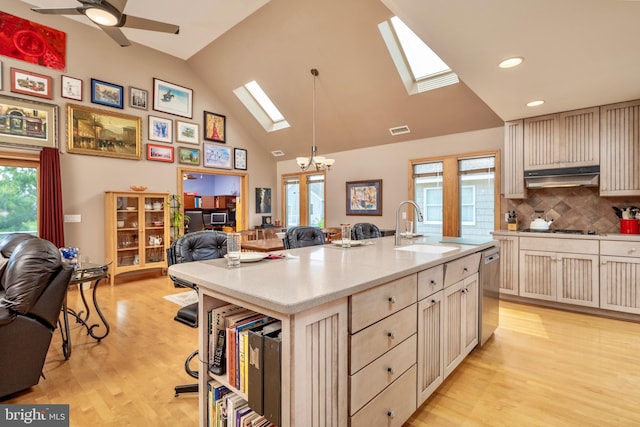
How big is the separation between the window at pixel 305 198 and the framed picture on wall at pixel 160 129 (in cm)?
290

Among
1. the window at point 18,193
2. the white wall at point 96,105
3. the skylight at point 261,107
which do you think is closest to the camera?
the window at point 18,193

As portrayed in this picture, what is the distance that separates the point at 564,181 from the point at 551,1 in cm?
273

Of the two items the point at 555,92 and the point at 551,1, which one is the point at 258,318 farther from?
the point at 555,92

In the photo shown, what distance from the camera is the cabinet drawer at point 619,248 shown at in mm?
3271

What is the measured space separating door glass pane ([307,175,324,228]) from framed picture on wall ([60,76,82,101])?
15.2 feet

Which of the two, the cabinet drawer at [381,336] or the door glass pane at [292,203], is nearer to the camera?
the cabinet drawer at [381,336]

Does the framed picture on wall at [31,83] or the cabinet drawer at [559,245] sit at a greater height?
the framed picture on wall at [31,83]

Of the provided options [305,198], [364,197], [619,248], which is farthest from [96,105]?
[619,248]

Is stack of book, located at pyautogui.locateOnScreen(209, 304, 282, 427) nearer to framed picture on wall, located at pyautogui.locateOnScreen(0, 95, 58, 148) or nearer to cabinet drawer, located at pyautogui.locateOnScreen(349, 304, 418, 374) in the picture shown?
cabinet drawer, located at pyautogui.locateOnScreen(349, 304, 418, 374)

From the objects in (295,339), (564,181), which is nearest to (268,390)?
(295,339)

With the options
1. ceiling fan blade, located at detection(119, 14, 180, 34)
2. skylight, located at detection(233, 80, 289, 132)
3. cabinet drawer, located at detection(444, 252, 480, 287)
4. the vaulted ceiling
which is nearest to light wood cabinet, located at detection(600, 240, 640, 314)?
the vaulted ceiling

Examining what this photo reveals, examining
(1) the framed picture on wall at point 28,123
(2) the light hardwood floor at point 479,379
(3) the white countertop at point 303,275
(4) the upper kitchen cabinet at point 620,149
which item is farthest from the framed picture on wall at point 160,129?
(4) the upper kitchen cabinet at point 620,149

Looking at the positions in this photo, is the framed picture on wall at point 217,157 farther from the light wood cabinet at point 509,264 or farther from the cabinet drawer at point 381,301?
the cabinet drawer at point 381,301

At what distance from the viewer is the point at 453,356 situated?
2.15 metres
